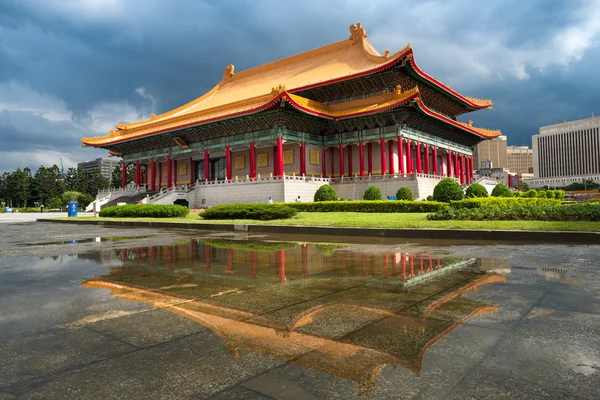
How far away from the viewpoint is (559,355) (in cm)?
292

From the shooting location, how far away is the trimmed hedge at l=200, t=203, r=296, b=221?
63.6 ft

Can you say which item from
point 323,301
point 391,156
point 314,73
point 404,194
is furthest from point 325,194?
point 323,301

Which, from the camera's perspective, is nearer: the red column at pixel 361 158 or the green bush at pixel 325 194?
the green bush at pixel 325 194

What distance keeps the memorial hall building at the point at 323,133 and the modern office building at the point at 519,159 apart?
15647cm

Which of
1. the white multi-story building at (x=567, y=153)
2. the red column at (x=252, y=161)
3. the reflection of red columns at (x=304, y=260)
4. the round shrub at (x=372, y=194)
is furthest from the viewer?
the white multi-story building at (x=567, y=153)

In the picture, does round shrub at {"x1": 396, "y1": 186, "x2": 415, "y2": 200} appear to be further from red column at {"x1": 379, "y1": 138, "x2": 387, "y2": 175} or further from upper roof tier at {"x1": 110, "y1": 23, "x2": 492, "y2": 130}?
upper roof tier at {"x1": 110, "y1": 23, "x2": 492, "y2": 130}

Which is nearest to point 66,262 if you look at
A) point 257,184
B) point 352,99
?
point 257,184

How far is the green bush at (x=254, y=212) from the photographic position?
19.4m

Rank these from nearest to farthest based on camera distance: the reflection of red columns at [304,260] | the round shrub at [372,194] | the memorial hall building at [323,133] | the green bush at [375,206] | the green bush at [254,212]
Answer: the reflection of red columns at [304,260] < the green bush at [254,212] < the green bush at [375,206] < the round shrub at [372,194] < the memorial hall building at [323,133]

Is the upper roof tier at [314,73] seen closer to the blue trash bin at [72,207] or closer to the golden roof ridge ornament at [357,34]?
the golden roof ridge ornament at [357,34]

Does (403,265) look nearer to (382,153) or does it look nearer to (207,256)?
(207,256)

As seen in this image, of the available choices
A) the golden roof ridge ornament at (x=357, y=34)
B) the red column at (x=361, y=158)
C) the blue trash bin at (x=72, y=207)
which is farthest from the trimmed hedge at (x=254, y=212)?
the golden roof ridge ornament at (x=357, y=34)

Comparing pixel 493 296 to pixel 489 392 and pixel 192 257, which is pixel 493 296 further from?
pixel 192 257

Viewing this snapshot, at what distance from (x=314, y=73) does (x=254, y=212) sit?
75.2 feet
